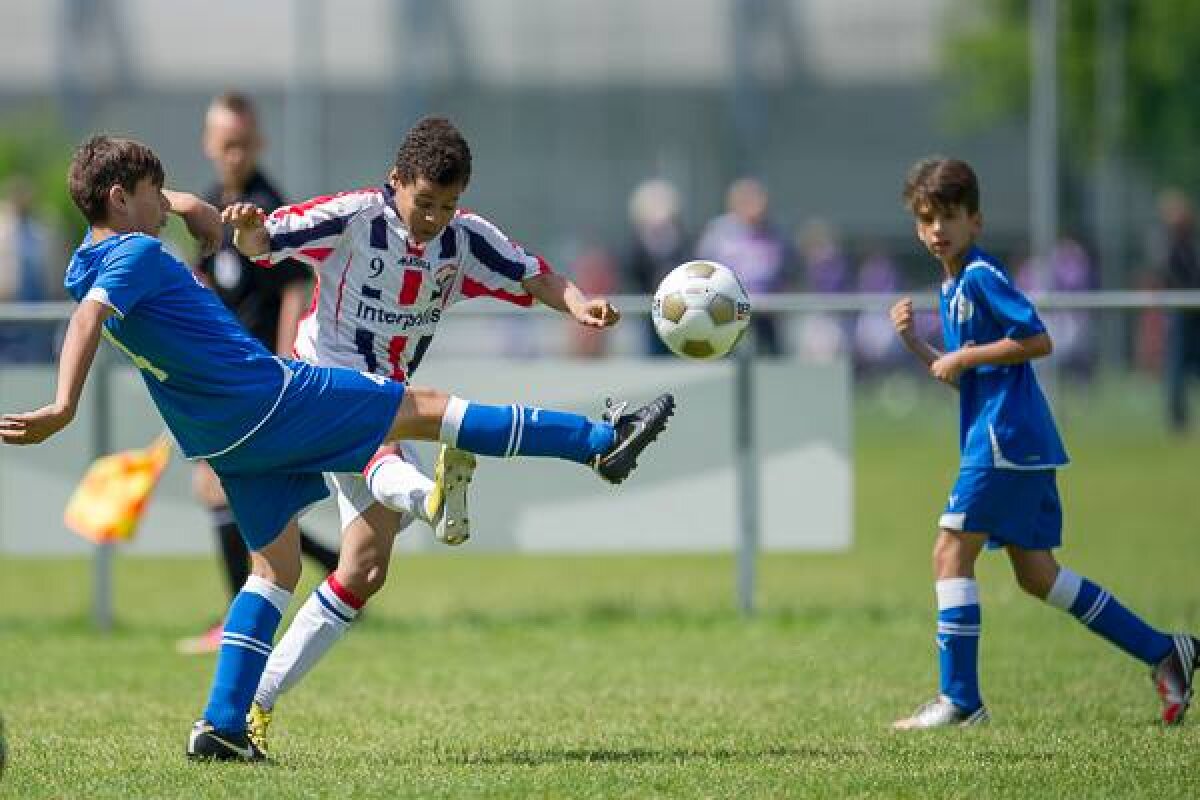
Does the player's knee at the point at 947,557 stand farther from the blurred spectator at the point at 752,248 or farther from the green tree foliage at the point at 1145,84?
the green tree foliage at the point at 1145,84

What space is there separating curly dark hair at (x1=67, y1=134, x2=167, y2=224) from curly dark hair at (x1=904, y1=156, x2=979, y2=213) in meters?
2.78

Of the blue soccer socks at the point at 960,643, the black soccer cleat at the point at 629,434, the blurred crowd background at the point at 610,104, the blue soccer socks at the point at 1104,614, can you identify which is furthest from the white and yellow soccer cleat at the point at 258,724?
the blurred crowd background at the point at 610,104

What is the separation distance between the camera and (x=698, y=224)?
31.2 meters

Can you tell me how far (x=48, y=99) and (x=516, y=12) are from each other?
7.73m

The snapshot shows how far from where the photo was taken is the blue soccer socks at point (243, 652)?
6453 mm

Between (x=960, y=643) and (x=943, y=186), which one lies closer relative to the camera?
(x=943, y=186)

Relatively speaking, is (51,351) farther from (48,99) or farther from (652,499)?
(48,99)

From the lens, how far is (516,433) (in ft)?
21.0

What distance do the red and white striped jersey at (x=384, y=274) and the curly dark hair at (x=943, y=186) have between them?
Result: 140 cm

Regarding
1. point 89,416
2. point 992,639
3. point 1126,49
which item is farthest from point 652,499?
point 1126,49

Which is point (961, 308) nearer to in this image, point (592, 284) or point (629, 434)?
point (629, 434)

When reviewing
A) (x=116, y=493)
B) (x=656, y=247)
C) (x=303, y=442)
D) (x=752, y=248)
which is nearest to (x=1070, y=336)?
(x=752, y=248)

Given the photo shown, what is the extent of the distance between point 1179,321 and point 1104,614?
8066 millimetres

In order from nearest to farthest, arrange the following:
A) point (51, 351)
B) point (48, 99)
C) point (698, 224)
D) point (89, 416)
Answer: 1. point (89, 416)
2. point (51, 351)
3. point (698, 224)
4. point (48, 99)
